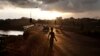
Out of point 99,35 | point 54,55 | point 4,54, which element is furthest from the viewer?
point 99,35

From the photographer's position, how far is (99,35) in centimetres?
5334


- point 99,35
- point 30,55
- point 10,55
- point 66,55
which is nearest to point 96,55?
point 66,55

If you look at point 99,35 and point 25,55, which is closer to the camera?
point 25,55

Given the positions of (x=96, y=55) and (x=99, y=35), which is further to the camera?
(x=99, y=35)

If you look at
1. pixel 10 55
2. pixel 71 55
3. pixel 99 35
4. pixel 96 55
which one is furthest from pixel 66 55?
→ pixel 99 35

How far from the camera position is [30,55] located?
83.0 ft

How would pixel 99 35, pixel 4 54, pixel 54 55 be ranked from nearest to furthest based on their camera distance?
pixel 54 55 < pixel 4 54 < pixel 99 35

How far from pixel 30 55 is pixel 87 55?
5.19 metres

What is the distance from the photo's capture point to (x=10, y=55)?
25500 mm

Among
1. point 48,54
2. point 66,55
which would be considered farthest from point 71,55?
point 48,54

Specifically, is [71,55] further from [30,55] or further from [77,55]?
[30,55]

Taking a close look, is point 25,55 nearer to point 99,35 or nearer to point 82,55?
point 82,55

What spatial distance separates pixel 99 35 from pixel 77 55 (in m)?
29.2

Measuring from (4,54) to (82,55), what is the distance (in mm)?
7480
